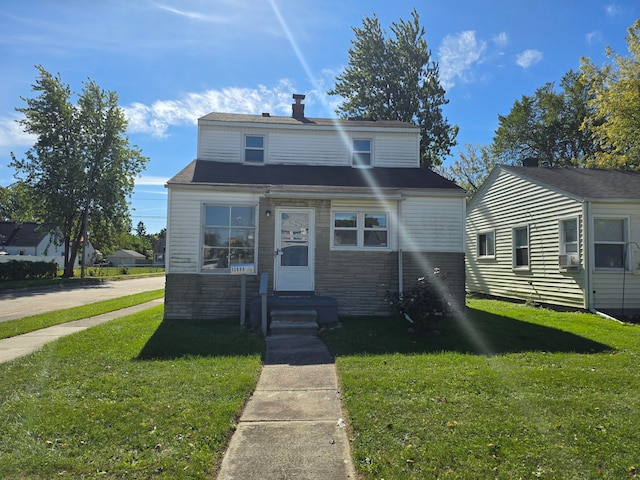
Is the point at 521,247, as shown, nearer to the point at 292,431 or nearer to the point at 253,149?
the point at 253,149

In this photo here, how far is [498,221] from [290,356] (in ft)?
36.9

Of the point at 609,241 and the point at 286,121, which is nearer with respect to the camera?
the point at 609,241

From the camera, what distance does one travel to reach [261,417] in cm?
417

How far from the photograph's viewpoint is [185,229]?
9.92 metres

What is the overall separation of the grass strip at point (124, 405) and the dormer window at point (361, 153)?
6961 millimetres

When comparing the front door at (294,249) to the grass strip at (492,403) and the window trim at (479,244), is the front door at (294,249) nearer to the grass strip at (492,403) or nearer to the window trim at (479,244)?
the grass strip at (492,403)

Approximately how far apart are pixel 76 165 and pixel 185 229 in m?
25.5

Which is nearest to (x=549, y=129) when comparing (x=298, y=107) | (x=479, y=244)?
(x=479, y=244)

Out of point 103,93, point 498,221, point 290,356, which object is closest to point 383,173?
point 498,221

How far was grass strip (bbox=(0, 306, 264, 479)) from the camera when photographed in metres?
3.15

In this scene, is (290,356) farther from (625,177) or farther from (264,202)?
(625,177)

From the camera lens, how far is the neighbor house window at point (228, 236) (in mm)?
10070

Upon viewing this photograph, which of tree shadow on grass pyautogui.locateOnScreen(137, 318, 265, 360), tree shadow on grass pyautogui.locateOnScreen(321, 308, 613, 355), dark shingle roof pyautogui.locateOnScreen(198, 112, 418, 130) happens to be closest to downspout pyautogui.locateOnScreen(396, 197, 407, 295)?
tree shadow on grass pyautogui.locateOnScreen(321, 308, 613, 355)

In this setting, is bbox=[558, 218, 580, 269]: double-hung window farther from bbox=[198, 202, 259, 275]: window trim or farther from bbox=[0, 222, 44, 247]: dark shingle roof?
bbox=[0, 222, 44, 247]: dark shingle roof
